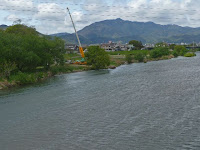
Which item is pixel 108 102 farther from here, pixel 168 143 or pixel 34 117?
pixel 168 143

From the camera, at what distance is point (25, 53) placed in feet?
209

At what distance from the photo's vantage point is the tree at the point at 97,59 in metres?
94.7

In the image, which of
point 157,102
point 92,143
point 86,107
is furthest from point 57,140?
point 157,102

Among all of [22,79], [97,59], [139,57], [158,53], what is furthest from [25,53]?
[158,53]

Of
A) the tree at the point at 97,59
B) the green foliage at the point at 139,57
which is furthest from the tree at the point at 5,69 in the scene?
the green foliage at the point at 139,57

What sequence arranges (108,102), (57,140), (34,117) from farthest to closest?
1. (108,102)
2. (34,117)
3. (57,140)

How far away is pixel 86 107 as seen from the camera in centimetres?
3031

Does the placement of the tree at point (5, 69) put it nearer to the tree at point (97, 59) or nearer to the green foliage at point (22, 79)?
the green foliage at point (22, 79)

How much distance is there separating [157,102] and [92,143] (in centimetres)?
1488

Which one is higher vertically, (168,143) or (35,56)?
(35,56)

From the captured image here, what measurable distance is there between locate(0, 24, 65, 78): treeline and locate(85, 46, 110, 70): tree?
17.4 metres

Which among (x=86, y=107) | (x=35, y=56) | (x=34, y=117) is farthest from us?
(x=35, y=56)

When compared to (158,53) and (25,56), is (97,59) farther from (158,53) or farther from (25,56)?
(158,53)

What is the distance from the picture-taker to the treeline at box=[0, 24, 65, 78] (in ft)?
191
